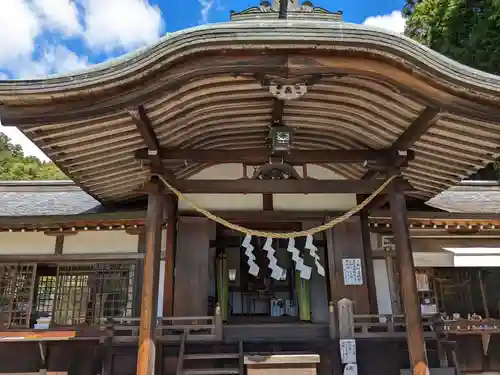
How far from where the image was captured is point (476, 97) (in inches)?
192

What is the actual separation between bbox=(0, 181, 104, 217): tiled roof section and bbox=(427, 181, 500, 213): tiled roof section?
23.0 feet

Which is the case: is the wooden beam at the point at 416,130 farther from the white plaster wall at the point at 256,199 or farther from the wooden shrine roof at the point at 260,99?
the white plaster wall at the point at 256,199

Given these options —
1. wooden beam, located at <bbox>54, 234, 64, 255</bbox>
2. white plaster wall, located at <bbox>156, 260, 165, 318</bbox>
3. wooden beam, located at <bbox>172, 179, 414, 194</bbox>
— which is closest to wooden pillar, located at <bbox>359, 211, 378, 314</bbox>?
wooden beam, located at <bbox>172, 179, 414, 194</bbox>

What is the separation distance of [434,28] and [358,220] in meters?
15.7

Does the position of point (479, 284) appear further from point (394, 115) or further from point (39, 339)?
point (39, 339)

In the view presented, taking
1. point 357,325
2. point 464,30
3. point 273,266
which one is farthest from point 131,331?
point 464,30

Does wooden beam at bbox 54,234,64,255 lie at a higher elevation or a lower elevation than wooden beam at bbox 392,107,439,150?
lower

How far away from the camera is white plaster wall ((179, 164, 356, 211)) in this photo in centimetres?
812

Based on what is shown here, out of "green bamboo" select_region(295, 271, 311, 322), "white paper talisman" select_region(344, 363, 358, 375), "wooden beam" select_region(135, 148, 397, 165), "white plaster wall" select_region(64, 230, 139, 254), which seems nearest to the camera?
"wooden beam" select_region(135, 148, 397, 165)

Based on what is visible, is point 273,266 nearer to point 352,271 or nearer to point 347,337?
point 352,271

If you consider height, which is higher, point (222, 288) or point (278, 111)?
point (278, 111)

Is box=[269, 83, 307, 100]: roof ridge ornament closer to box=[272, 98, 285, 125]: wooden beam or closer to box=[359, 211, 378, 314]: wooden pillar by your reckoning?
box=[272, 98, 285, 125]: wooden beam

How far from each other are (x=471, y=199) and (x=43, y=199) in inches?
399

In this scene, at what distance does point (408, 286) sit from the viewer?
5.75 meters
